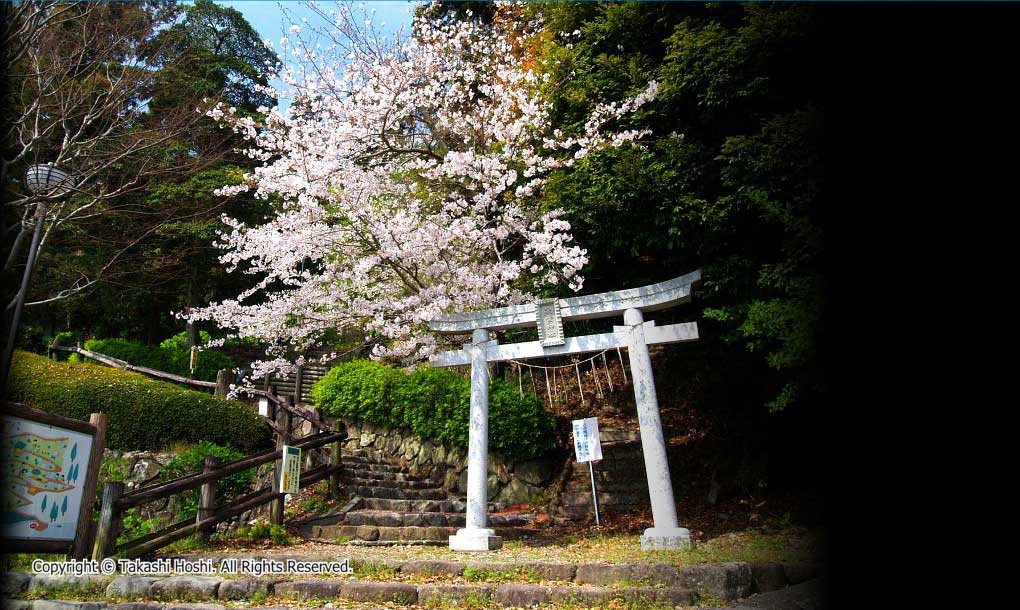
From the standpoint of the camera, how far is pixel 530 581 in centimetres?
504

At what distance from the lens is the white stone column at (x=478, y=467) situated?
688 cm

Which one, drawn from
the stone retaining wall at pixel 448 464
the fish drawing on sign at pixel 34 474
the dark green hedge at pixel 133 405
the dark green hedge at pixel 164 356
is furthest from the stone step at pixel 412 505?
the dark green hedge at pixel 164 356

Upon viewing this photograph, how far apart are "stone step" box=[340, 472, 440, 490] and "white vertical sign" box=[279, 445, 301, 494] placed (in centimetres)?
206

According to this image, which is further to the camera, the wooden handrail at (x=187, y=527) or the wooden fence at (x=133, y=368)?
the wooden fence at (x=133, y=368)

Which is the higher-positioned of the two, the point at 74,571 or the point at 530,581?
the point at 74,571

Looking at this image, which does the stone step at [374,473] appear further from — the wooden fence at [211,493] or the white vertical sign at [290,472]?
the white vertical sign at [290,472]

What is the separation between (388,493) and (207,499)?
309 centimetres

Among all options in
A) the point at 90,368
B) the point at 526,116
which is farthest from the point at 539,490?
the point at 90,368

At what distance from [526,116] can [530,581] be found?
22.7ft

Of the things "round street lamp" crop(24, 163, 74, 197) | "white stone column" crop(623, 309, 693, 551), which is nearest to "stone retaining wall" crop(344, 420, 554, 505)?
"white stone column" crop(623, 309, 693, 551)

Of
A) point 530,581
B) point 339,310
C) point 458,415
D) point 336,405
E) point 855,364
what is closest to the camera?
point 855,364

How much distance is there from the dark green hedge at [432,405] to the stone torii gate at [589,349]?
3.23 m

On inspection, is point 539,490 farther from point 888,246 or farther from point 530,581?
point 888,246

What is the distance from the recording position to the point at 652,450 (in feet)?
22.2
